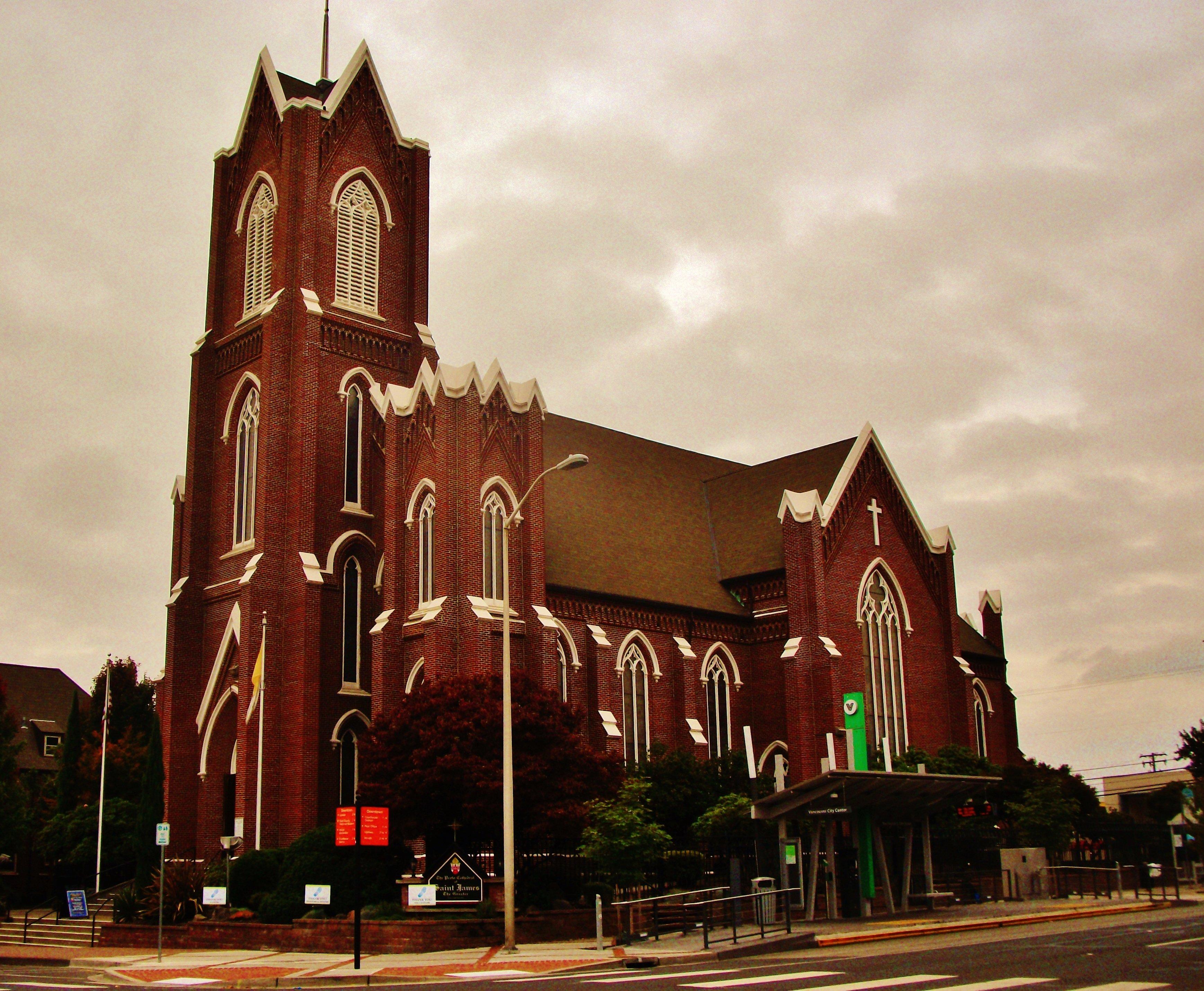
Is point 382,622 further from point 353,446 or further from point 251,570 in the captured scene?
point 353,446

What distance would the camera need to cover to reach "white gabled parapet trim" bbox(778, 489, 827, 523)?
151 ft

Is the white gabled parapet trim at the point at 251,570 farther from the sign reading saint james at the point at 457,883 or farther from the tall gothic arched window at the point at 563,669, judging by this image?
the sign reading saint james at the point at 457,883

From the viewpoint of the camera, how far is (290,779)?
39.4 m

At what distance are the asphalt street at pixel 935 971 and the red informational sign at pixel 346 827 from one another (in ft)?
9.65

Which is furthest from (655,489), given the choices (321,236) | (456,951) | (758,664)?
(456,951)

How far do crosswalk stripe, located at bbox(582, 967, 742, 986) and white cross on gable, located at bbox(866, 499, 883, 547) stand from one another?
1175 inches

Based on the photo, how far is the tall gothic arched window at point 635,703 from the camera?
44.0m

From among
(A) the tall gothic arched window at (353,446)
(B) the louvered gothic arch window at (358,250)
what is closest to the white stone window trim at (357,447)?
(A) the tall gothic arched window at (353,446)

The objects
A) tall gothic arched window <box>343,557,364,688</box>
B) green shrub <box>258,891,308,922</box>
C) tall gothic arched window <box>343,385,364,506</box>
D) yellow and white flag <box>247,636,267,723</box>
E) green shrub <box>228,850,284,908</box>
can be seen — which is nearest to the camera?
green shrub <box>258,891,308,922</box>

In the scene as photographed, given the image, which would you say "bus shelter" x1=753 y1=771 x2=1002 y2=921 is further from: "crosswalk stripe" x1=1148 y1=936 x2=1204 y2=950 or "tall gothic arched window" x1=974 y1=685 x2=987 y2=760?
"tall gothic arched window" x1=974 y1=685 x2=987 y2=760

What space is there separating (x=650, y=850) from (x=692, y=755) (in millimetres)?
12100

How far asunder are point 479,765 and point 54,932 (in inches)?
622

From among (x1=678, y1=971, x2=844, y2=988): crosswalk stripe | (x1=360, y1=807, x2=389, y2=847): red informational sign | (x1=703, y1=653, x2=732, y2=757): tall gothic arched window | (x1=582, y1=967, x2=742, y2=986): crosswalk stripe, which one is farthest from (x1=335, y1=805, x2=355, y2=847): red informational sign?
(x1=703, y1=653, x2=732, y2=757): tall gothic arched window

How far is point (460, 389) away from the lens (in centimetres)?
4000
